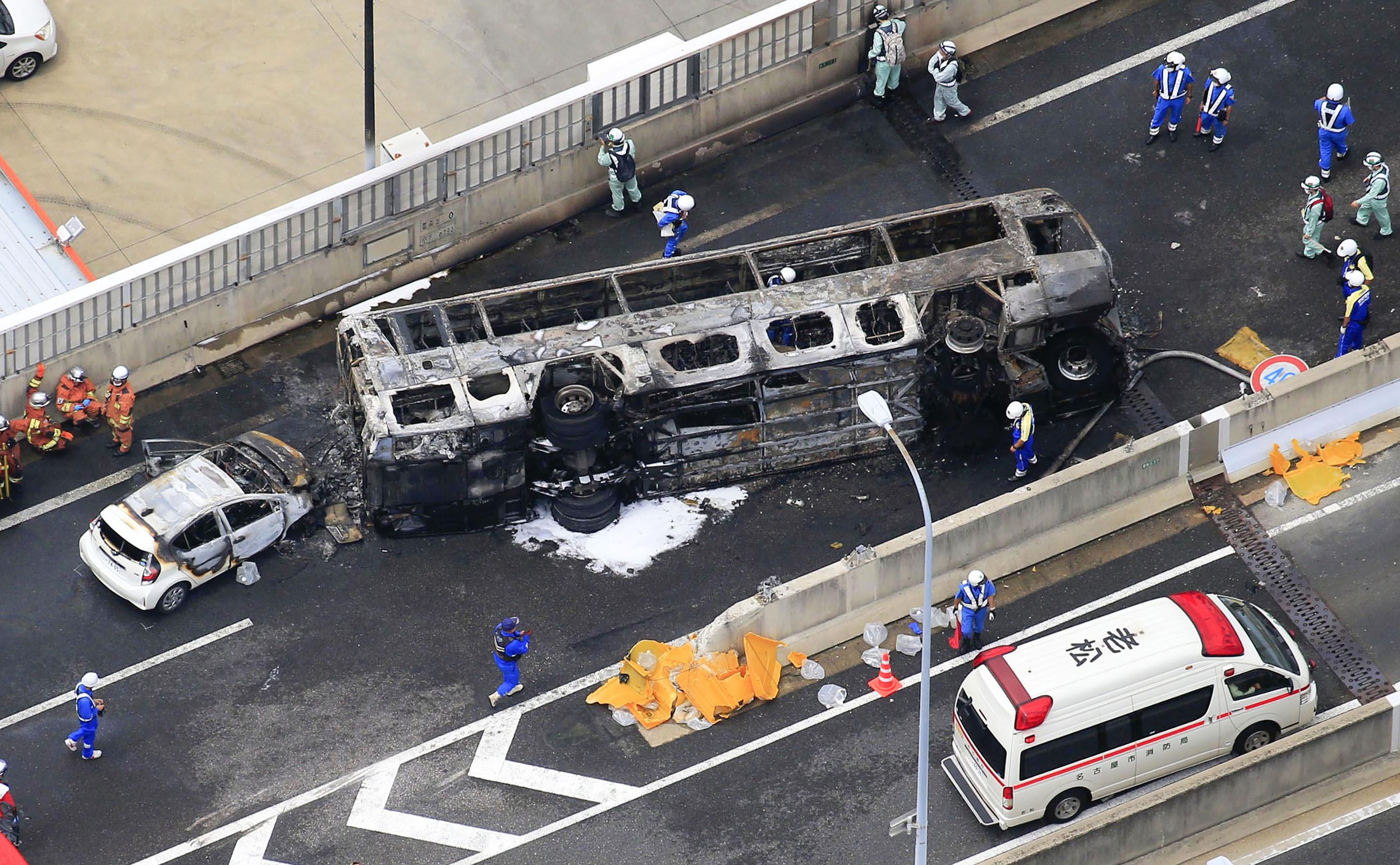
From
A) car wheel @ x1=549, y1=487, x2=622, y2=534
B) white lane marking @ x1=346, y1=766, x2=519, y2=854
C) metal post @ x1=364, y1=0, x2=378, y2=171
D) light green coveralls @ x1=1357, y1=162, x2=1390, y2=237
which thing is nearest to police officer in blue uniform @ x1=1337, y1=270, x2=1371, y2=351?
light green coveralls @ x1=1357, y1=162, x2=1390, y2=237

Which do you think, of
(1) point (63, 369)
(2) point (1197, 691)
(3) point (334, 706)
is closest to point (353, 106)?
(1) point (63, 369)

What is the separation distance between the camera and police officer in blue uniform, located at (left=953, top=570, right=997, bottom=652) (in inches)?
1132

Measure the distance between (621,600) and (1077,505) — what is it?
5851mm

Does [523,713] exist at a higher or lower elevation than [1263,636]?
higher

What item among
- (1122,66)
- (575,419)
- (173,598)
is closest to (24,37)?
(173,598)

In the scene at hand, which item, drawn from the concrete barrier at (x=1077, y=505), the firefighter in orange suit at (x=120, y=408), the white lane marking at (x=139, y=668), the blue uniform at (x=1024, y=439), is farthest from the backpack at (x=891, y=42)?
the white lane marking at (x=139, y=668)

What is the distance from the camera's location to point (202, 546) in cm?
3033

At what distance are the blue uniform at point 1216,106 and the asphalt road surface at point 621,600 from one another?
12.9 inches

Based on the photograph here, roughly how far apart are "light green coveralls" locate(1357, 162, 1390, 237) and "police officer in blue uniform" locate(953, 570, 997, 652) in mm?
8414

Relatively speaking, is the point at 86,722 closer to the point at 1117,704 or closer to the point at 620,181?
the point at 620,181

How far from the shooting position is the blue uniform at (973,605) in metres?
28.8

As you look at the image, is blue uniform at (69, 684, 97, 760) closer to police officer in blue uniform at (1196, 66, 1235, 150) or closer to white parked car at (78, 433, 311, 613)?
white parked car at (78, 433, 311, 613)

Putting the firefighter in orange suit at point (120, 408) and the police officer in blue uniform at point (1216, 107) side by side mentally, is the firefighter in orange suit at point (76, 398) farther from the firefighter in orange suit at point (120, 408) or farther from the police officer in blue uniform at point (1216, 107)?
the police officer in blue uniform at point (1216, 107)

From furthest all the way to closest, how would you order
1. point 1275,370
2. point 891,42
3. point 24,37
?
point 24,37 → point 891,42 → point 1275,370
